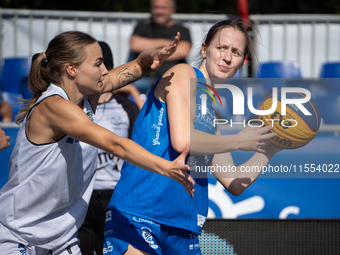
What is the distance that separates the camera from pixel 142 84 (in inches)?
241

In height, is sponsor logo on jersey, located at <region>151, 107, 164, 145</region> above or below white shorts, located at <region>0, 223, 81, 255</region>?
above

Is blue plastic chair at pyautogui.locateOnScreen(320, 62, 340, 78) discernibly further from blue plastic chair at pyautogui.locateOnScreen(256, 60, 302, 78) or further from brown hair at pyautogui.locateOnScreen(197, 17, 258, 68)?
brown hair at pyautogui.locateOnScreen(197, 17, 258, 68)

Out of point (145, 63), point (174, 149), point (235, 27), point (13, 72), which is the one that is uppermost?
point (235, 27)

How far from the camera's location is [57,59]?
2.21m

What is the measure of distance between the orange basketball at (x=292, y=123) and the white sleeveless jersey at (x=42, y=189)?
1239 millimetres

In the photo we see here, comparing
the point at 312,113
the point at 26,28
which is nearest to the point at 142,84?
the point at 26,28

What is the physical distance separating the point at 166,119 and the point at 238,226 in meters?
1.70

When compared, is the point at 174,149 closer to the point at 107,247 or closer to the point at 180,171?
the point at 180,171

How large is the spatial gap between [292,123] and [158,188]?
3.31ft

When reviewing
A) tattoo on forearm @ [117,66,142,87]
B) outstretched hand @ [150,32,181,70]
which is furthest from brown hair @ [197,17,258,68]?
tattoo on forearm @ [117,66,142,87]

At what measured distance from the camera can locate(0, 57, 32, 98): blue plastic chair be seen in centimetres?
659

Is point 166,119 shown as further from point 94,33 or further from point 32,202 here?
point 94,33

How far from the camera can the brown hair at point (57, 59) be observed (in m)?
2.17

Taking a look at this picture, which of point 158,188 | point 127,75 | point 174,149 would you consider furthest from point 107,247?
point 127,75
